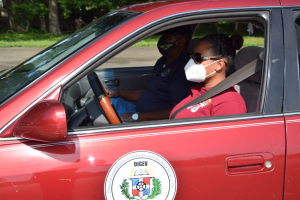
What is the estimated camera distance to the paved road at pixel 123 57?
9.20 meters

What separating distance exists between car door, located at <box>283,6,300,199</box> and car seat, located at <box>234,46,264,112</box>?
0.29m

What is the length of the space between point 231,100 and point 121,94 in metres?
1.73

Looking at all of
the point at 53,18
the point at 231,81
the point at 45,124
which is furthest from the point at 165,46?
the point at 53,18

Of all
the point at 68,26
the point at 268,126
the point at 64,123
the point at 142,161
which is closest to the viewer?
the point at 64,123

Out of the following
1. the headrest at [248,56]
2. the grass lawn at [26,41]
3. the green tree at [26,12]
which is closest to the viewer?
the headrest at [248,56]

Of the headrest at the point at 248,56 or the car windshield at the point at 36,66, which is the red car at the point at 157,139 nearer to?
the car windshield at the point at 36,66

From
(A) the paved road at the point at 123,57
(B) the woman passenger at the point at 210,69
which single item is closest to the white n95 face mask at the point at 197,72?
(B) the woman passenger at the point at 210,69

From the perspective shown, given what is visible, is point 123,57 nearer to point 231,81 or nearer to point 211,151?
point 231,81

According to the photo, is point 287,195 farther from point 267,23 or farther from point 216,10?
point 216,10

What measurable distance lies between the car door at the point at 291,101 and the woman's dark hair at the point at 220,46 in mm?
530

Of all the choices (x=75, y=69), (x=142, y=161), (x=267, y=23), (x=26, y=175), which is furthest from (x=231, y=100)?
(x=26, y=175)

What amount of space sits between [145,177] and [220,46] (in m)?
1.14

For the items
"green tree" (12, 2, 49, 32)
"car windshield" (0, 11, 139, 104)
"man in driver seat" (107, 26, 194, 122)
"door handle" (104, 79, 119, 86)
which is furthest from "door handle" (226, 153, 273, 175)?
"green tree" (12, 2, 49, 32)

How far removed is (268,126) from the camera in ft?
5.40
